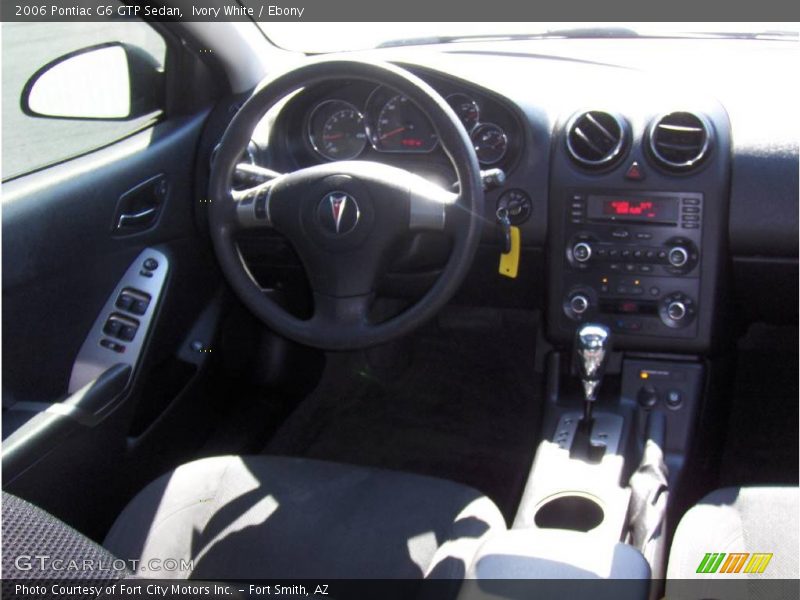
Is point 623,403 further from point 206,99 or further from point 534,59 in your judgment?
point 206,99

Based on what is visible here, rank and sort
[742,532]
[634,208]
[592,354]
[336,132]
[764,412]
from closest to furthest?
[742,532] < [592,354] < [634,208] < [336,132] < [764,412]

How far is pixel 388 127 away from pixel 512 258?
500 millimetres

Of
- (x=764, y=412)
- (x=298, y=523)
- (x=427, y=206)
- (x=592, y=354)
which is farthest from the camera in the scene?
(x=764, y=412)

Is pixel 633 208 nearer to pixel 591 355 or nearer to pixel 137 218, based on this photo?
pixel 591 355

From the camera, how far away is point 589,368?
6.78 feet

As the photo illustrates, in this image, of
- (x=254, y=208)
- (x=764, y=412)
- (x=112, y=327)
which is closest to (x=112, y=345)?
(x=112, y=327)

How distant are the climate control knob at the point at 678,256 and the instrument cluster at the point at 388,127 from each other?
1.51 feet

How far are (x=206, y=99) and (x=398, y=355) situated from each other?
3.50ft

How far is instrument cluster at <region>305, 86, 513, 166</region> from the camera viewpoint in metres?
2.26

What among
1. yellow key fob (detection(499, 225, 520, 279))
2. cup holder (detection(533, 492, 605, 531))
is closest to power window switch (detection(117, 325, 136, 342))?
yellow key fob (detection(499, 225, 520, 279))

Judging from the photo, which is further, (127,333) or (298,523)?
(127,333)

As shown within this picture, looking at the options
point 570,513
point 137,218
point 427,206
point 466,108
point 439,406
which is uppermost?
point 466,108

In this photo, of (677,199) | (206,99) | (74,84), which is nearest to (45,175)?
(74,84)

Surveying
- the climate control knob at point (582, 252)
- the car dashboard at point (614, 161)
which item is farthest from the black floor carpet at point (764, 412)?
the climate control knob at point (582, 252)
